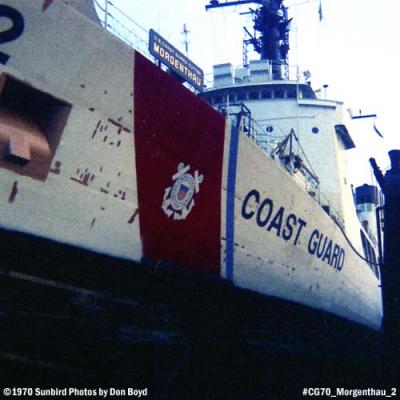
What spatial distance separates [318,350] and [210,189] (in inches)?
109

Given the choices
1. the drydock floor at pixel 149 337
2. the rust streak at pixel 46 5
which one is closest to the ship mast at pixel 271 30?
the drydock floor at pixel 149 337

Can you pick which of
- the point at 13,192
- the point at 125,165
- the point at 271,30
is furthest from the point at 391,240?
the point at 271,30

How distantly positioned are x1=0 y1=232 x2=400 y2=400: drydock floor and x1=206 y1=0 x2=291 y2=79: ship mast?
27.9 feet

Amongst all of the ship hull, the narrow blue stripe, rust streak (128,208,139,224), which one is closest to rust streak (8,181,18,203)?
the ship hull

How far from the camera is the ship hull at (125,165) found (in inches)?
138

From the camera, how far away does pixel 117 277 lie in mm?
4418

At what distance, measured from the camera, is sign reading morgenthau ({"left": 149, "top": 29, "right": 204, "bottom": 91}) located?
5488 millimetres

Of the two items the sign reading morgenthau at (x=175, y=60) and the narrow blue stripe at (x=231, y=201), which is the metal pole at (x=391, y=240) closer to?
the narrow blue stripe at (x=231, y=201)

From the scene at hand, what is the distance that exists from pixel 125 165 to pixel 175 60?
7.21ft

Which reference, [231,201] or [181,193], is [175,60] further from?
[181,193]

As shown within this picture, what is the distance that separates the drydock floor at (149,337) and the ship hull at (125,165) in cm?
22

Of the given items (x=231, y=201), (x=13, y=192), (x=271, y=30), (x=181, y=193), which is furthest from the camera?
(x=271, y=30)

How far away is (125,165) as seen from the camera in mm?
4168

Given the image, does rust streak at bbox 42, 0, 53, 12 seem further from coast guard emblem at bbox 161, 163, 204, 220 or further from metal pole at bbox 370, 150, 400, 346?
metal pole at bbox 370, 150, 400, 346
